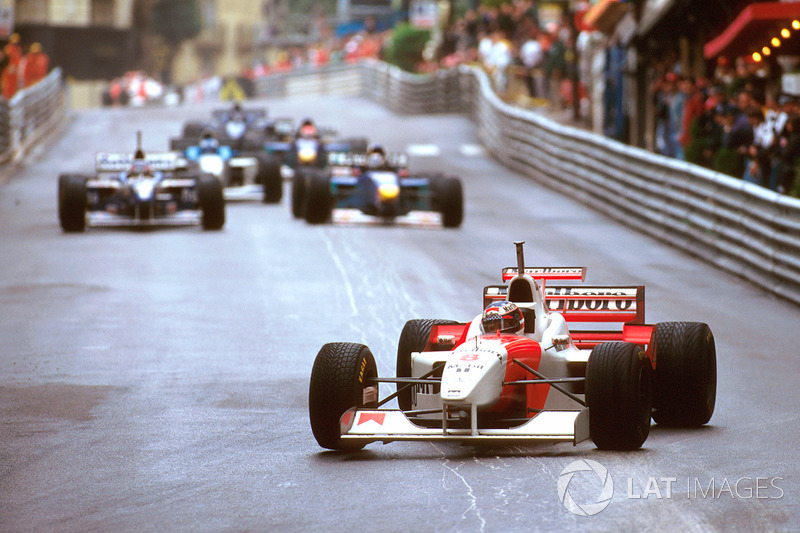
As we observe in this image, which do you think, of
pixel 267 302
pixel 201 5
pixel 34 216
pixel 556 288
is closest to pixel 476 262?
pixel 267 302

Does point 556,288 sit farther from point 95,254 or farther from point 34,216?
point 34,216

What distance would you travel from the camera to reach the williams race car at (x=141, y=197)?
21.1m

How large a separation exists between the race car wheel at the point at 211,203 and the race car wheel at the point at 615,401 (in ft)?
44.7

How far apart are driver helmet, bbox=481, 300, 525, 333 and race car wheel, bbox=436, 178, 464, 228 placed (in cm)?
1277

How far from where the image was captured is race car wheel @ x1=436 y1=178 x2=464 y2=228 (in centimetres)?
2172

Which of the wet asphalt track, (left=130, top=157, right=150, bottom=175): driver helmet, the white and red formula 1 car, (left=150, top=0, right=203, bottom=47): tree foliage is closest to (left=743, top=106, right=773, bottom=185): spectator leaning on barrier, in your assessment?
the wet asphalt track

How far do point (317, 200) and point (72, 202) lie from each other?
12.5ft

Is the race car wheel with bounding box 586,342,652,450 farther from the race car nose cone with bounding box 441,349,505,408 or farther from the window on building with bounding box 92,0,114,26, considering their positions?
the window on building with bounding box 92,0,114,26

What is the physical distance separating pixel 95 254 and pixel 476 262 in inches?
A: 206

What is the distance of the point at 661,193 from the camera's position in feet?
68.2

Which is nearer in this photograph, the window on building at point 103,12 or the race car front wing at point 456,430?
the race car front wing at point 456,430

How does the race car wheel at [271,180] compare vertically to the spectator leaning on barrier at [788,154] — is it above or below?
below

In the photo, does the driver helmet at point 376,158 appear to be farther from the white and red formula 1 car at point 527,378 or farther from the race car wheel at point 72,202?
the white and red formula 1 car at point 527,378

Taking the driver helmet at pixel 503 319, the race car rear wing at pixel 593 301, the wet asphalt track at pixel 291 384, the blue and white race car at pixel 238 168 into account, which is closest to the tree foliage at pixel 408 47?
the blue and white race car at pixel 238 168
